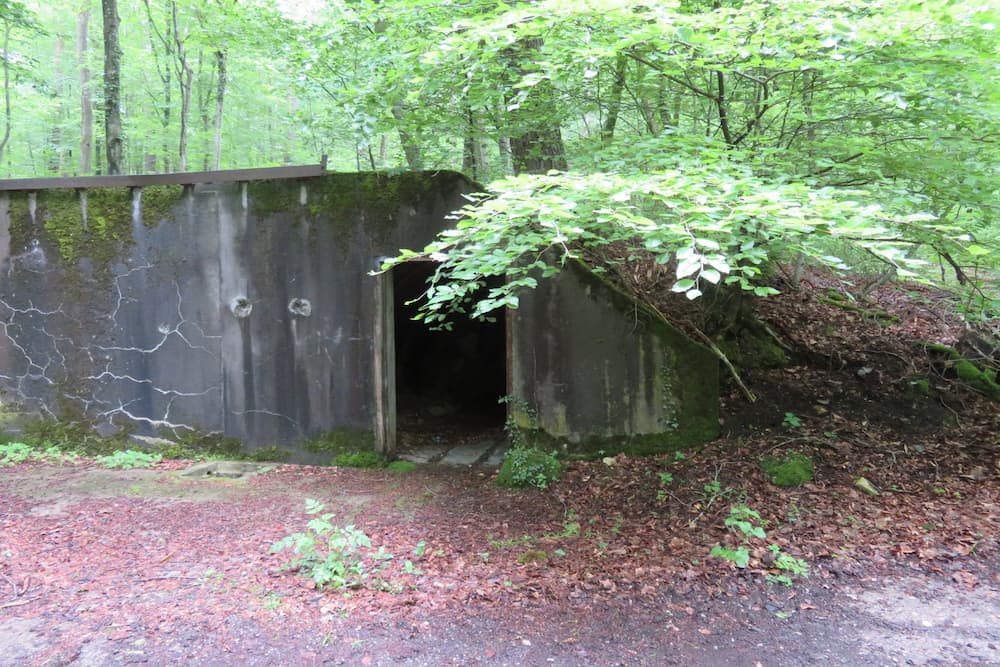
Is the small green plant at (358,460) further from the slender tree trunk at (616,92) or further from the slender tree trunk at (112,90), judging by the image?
the slender tree trunk at (112,90)

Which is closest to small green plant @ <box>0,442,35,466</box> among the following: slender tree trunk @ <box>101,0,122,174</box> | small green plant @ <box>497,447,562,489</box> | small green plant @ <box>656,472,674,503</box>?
slender tree trunk @ <box>101,0,122,174</box>

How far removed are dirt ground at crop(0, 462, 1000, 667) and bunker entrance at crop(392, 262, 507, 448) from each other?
3.87 m

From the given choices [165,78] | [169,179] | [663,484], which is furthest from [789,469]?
[165,78]

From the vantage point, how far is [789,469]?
4812 millimetres

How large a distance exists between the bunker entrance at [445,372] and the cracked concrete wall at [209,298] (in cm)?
190

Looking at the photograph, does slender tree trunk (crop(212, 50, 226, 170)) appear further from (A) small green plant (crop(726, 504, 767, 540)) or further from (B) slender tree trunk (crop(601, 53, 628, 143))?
(A) small green plant (crop(726, 504, 767, 540))

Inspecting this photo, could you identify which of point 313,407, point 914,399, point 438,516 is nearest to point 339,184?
point 313,407

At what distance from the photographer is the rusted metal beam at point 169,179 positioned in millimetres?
5938

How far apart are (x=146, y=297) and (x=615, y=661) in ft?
19.2

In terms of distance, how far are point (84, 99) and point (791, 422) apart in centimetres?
1500

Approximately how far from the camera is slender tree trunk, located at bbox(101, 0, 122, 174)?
8969 millimetres

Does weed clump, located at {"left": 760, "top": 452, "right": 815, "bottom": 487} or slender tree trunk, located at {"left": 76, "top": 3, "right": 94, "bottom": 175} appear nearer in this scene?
weed clump, located at {"left": 760, "top": 452, "right": 815, "bottom": 487}

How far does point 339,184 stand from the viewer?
238 inches

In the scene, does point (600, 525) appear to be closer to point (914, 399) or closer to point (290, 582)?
point (290, 582)
